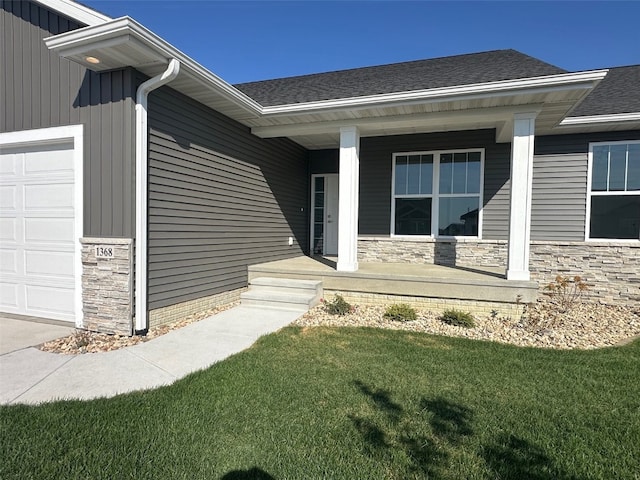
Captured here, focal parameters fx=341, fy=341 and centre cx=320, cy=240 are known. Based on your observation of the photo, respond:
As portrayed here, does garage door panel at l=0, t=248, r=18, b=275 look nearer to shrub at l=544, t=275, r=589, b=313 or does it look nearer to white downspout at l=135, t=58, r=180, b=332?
white downspout at l=135, t=58, r=180, b=332

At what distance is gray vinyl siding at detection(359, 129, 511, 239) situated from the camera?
24.3ft

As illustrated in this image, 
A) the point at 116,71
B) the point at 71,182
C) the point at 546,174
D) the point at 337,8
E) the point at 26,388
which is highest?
the point at 337,8

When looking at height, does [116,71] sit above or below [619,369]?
above

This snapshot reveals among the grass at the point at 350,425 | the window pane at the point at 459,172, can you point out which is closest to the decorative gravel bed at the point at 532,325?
the grass at the point at 350,425

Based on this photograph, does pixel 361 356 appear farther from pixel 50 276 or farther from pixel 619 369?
pixel 50 276

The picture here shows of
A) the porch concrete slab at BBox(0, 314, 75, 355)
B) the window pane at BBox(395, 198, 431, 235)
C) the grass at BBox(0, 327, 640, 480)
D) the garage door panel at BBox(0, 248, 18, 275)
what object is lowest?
the porch concrete slab at BBox(0, 314, 75, 355)

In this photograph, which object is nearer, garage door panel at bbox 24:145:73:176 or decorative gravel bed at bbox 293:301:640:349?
decorative gravel bed at bbox 293:301:640:349

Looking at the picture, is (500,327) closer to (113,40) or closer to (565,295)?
(565,295)

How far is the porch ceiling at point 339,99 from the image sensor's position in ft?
12.6

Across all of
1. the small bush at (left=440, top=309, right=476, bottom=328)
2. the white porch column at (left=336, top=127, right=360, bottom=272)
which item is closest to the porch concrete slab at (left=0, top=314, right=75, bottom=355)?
the white porch column at (left=336, top=127, right=360, bottom=272)

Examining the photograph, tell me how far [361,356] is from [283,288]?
2752 millimetres

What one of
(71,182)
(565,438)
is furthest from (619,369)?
(71,182)

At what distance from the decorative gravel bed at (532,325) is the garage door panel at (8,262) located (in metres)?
4.37

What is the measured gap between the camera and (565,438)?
90.3 inches
